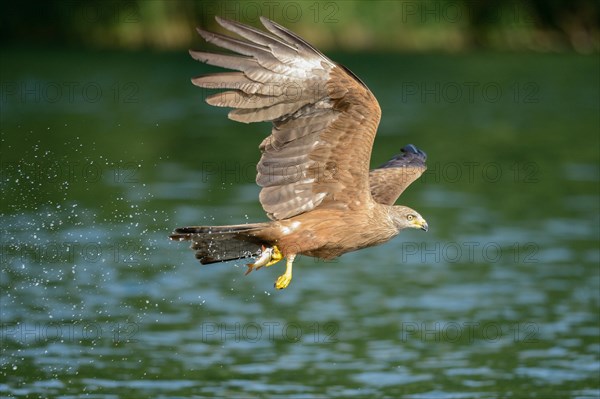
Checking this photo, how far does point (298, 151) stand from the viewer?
1007 cm

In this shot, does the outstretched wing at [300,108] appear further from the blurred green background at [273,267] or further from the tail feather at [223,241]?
the blurred green background at [273,267]

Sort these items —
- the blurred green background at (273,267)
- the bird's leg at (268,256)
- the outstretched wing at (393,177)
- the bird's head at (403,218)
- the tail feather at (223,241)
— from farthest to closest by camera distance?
the blurred green background at (273,267) < the outstretched wing at (393,177) < the bird's head at (403,218) < the bird's leg at (268,256) < the tail feather at (223,241)

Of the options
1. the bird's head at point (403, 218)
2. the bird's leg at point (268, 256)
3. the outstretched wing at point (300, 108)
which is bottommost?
the bird's leg at point (268, 256)

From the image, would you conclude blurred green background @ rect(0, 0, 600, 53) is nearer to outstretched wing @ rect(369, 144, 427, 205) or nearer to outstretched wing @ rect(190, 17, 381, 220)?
outstretched wing @ rect(369, 144, 427, 205)

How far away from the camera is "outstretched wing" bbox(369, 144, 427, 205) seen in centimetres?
1154

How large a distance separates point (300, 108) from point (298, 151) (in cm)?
42

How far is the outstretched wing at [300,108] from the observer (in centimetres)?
947

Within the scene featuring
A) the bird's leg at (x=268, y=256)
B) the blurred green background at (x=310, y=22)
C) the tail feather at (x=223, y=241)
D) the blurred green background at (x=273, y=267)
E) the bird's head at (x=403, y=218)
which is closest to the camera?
the tail feather at (x=223, y=241)

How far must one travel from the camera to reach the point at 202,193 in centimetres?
2356

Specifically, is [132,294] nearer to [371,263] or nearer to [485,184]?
[371,263]

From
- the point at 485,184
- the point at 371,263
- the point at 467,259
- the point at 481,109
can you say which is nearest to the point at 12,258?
the point at 371,263

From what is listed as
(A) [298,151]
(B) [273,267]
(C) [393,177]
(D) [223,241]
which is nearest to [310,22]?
(B) [273,267]

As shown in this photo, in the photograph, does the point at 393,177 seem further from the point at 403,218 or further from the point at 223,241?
the point at 223,241

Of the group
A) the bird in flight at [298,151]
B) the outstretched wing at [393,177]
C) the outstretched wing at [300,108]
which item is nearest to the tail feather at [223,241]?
the bird in flight at [298,151]
